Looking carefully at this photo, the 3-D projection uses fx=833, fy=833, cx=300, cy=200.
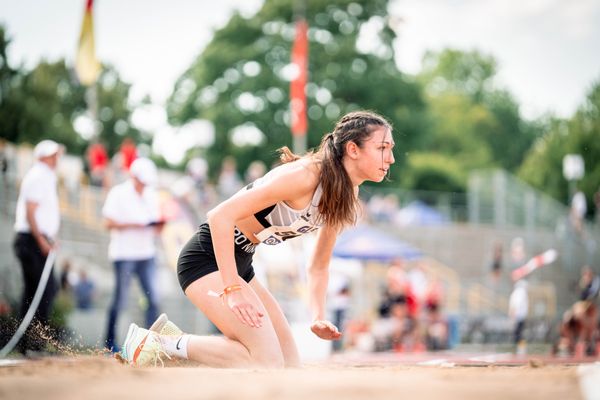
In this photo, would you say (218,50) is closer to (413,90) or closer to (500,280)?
(413,90)

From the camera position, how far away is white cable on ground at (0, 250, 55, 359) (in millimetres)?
7754

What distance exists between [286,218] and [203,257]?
2.35 ft

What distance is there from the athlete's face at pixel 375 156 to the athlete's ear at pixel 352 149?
0.03 m

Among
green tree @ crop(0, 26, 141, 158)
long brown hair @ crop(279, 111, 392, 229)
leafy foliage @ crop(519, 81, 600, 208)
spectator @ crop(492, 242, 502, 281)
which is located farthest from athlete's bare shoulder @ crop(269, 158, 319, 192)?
leafy foliage @ crop(519, 81, 600, 208)

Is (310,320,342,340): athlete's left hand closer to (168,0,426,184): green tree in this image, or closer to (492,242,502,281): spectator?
(492,242,502,281): spectator

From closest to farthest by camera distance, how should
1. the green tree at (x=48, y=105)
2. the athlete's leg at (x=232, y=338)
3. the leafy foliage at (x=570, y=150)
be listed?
1. the athlete's leg at (x=232, y=338)
2. the green tree at (x=48, y=105)
3. the leafy foliage at (x=570, y=150)

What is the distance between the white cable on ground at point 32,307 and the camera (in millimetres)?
7754

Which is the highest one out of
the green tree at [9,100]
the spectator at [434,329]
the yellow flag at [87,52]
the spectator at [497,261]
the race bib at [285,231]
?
the green tree at [9,100]

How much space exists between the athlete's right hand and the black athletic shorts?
553mm

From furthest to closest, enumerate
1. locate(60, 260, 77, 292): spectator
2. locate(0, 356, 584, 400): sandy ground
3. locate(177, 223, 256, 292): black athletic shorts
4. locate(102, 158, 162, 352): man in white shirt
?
1. locate(60, 260, 77, 292): spectator
2. locate(102, 158, 162, 352): man in white shirt
3. locate(177, 223, 256, 292): black athletic shorts
4. locate(0, 356, 584, 400): sandy ground

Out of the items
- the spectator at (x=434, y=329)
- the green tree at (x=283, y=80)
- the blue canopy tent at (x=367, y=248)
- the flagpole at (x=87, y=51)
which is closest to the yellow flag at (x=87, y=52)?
the flagpole at (x=87, y=51)

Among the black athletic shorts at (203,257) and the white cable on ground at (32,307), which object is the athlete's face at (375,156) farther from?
the white cable on ground at (32,307)

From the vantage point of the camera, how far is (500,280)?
26.2 meters

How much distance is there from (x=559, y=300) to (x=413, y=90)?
67.0ft
